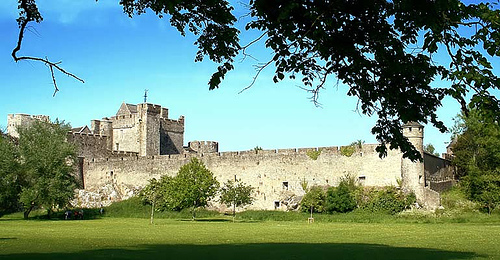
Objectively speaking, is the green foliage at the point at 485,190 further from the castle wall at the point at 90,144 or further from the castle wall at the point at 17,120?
the castle wall at the point at 17,120

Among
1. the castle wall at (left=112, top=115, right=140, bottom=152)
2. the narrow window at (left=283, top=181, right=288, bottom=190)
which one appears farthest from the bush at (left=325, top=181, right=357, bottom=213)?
Answer: the castle wall at (left=112, top=115, right=140, bottom=152)

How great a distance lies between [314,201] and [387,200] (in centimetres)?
472

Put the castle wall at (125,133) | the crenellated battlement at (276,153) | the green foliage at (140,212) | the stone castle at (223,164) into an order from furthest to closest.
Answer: the castle wall at (125,133)
the green foliage at (140,212)
the crenellated battlement at (276,153)
the stone castle at (223,164)

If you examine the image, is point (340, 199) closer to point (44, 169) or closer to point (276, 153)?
point (276, 153)

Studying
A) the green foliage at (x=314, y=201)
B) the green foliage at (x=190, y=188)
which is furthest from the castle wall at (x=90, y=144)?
the green foliage at (x=314, y=201)

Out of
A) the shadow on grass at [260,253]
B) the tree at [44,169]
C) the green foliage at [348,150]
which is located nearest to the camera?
the shadow on grass at [260,253]

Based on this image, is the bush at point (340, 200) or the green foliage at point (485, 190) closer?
the green foliage at point (485, 190)

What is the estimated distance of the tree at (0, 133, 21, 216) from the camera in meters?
39.3

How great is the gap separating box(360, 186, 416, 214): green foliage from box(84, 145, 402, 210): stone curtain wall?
1.13m

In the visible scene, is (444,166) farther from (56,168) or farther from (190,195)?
(56,168)

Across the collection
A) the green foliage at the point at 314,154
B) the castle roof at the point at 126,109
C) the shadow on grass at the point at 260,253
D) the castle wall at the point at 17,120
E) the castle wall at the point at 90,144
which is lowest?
the shadow on grass at the point at 260,253

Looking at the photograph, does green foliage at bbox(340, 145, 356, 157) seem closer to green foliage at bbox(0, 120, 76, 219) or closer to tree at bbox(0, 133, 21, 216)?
green foliage at bbox(0, 120, 76, 219)

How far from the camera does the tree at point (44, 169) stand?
127 feet

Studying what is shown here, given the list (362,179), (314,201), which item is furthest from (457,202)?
(314,201)
